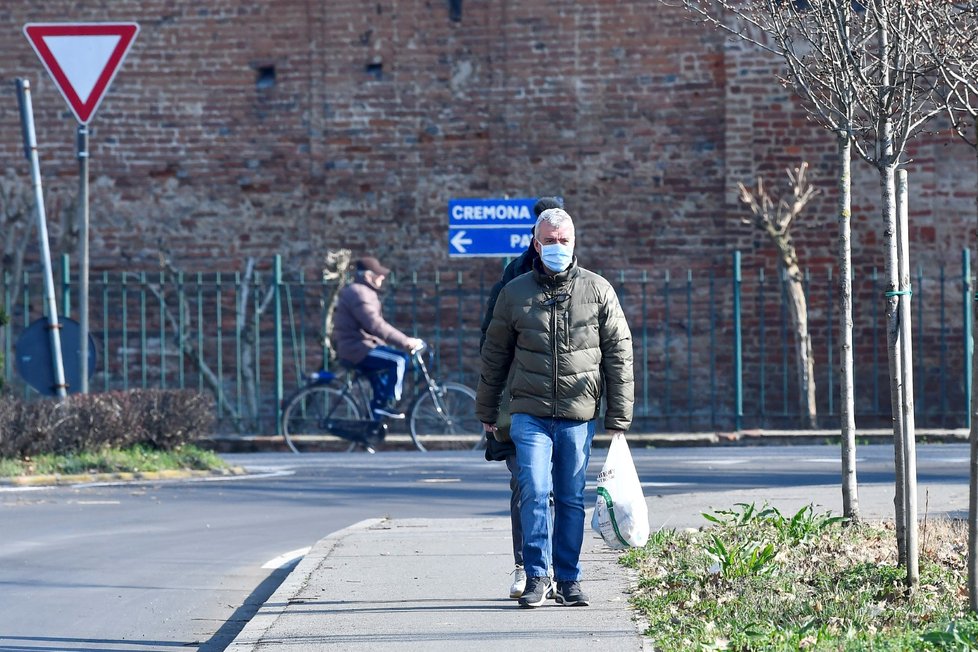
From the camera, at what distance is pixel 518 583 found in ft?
21.3

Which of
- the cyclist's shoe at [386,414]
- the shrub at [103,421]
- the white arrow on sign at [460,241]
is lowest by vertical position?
the cyclist's shoe at [386,414]

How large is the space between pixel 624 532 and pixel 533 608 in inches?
18.8

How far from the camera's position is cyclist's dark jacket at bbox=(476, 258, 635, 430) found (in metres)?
6.46

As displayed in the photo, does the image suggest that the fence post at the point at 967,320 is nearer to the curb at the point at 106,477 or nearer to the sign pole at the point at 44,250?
the curb at the point at 106,477

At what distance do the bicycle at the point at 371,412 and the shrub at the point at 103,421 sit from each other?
83.7 inches

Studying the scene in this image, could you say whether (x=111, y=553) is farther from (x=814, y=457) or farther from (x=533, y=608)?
(x=814, y=457)

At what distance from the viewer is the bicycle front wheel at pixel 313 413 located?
15.5 m

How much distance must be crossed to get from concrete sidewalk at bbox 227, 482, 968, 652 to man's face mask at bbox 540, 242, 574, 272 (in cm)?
Result: 137

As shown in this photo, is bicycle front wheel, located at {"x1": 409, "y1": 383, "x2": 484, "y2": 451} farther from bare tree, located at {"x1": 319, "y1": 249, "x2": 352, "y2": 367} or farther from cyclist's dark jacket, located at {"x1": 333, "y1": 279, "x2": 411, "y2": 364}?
bare tree, located at {"x1": 319, "y1": 249, "x2": 352, "y2": 367}

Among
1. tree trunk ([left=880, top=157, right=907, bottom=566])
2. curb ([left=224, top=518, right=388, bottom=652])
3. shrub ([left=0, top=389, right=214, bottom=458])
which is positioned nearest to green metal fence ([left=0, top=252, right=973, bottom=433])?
shrub ([left=0, top=389, right=214, bottom=458])

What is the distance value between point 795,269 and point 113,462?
7788 millimetres

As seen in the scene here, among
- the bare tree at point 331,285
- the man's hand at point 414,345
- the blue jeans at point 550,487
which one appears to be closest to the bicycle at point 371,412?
the man's hand at point 414,345

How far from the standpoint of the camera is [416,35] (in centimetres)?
1833

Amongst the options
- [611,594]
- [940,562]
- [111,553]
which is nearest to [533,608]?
[611,594]
